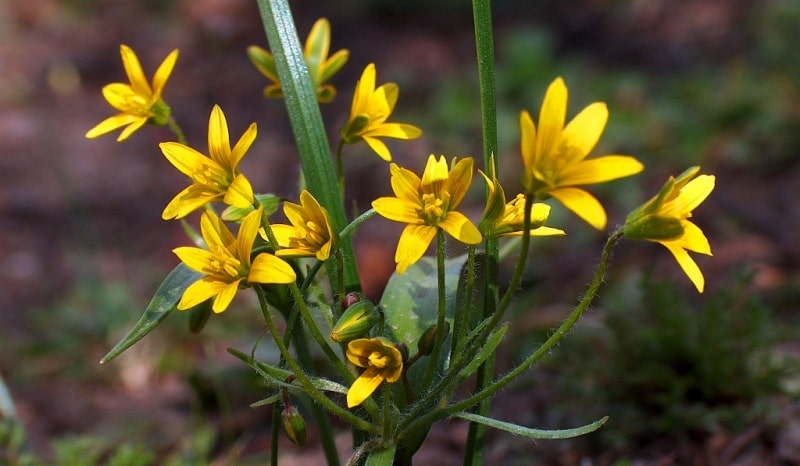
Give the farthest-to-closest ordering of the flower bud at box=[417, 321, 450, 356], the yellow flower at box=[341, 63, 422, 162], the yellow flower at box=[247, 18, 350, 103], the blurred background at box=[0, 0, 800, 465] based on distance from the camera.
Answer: the blurred background at box=[0, 0, 800, 465], the yellow flower at box=[247, 18, 350, 103], the yellow flower at box=[341, 63, 422, 162], the flower bud at box=[417, 321, 450, 356]

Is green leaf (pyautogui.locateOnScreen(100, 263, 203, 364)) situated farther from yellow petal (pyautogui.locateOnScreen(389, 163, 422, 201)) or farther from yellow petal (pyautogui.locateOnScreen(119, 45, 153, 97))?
yellow petal (pyautogui.locateOnScreen(389, 163, 422, 201))

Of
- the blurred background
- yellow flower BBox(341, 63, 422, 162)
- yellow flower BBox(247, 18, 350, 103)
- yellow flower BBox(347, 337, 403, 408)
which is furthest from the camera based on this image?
the blurred background

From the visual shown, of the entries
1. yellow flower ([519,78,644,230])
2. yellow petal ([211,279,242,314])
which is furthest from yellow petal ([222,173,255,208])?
yellow flower ([519,78,644,230])

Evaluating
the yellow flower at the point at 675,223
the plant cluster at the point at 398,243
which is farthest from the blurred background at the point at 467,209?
the yellow flower at the point at 675,223

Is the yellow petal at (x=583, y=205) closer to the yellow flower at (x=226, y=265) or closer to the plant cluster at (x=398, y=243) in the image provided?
the plant cluster at (x=398, y=243)

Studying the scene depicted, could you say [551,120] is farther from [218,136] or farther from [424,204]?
[218,136]

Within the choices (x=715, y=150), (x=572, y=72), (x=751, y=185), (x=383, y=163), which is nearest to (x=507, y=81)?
(x=572, y=72)

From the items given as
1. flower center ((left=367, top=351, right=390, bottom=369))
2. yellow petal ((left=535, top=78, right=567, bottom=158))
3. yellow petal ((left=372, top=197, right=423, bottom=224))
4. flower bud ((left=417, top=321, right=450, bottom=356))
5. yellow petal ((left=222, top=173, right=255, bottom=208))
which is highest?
yellow petal ((left=535, top=78, right=567, bottom=158))

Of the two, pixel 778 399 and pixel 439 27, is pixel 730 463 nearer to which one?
pixel 778 399
